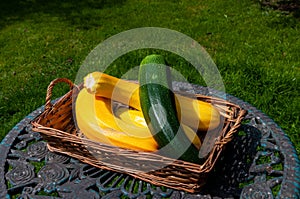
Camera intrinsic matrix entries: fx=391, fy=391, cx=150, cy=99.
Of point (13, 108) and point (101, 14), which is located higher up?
point (101, 14)

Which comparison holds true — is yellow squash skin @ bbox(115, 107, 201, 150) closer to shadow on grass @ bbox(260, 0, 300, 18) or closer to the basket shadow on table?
the basket shadow on table

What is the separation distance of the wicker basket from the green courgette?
3.2 inches

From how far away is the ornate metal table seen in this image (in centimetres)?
153

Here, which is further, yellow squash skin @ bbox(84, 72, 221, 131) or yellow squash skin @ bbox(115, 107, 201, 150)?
yellow squash skin @ bbox(84, 72, 221, 131)

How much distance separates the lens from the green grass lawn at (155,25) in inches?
118

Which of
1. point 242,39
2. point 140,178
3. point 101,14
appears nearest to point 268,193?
point 140,178

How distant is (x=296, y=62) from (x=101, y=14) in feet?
8.16

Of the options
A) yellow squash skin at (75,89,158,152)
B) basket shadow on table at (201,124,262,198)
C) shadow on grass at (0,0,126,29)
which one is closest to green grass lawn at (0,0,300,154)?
shadow on grass at (0,0,126,29)

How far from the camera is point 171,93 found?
1.62 metres

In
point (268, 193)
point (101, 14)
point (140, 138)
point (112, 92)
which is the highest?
point (101, 14)

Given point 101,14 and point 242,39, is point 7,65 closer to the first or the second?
point 101,14

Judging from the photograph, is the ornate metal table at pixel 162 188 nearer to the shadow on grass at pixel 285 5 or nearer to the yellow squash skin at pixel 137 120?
the yellow squash skin at pixel 137 120

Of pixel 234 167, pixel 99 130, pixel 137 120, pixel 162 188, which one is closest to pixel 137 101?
pixel 137 120

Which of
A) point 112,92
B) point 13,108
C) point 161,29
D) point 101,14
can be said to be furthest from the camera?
point 101,14
